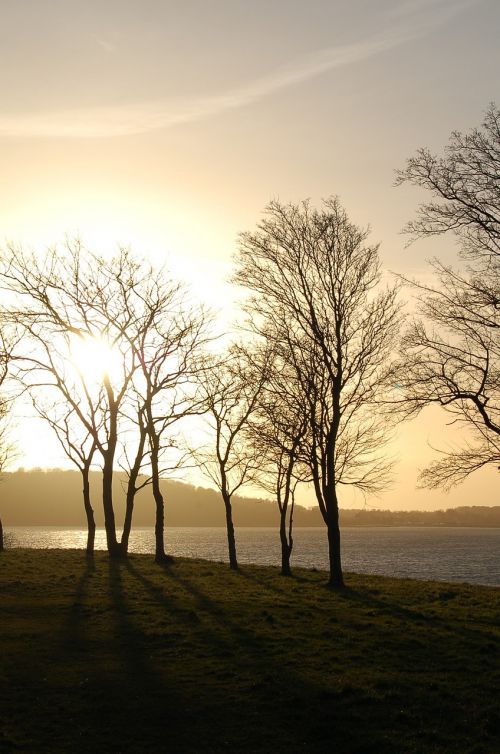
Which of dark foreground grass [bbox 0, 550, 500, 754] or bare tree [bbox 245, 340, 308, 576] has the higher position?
bare tree [bbox 245, 340, 308, 576]

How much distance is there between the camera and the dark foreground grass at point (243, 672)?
11.4 m

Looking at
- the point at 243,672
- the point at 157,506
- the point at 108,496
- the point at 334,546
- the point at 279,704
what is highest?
the point at 108,496

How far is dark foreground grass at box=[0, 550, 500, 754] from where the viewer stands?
1141 cm

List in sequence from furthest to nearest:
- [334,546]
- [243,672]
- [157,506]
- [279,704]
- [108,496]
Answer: [157,506], [108,496], [334,546], [243,672], [279,704]

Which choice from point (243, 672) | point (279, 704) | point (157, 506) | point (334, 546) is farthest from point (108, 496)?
point (279, 704)

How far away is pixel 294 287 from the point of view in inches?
1212

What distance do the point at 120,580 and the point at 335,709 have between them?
58.4 feet

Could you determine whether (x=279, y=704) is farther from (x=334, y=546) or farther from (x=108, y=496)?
(x=108, y=496)

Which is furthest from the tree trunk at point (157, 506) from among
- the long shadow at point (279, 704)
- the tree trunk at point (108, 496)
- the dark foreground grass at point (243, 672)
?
the long shadow at point (279, 704)

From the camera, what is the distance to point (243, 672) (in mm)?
14953

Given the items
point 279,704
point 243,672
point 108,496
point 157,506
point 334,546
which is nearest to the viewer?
point 279,704

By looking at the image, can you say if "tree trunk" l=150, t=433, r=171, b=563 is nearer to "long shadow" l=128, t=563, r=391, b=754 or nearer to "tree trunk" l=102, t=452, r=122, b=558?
"tree trunk" l=102, t=452, r=122, b=558

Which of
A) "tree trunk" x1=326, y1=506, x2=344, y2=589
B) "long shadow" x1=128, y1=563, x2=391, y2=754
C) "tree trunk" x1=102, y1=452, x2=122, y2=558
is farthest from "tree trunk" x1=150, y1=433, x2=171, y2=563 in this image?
"long shadow" x1=128, y1=563, x2=391, y2=754

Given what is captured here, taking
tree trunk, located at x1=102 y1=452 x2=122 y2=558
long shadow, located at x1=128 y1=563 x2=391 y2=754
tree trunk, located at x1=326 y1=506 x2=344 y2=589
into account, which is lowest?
long shadow, located at x1=128 y1=563 x2=391 y2=754
